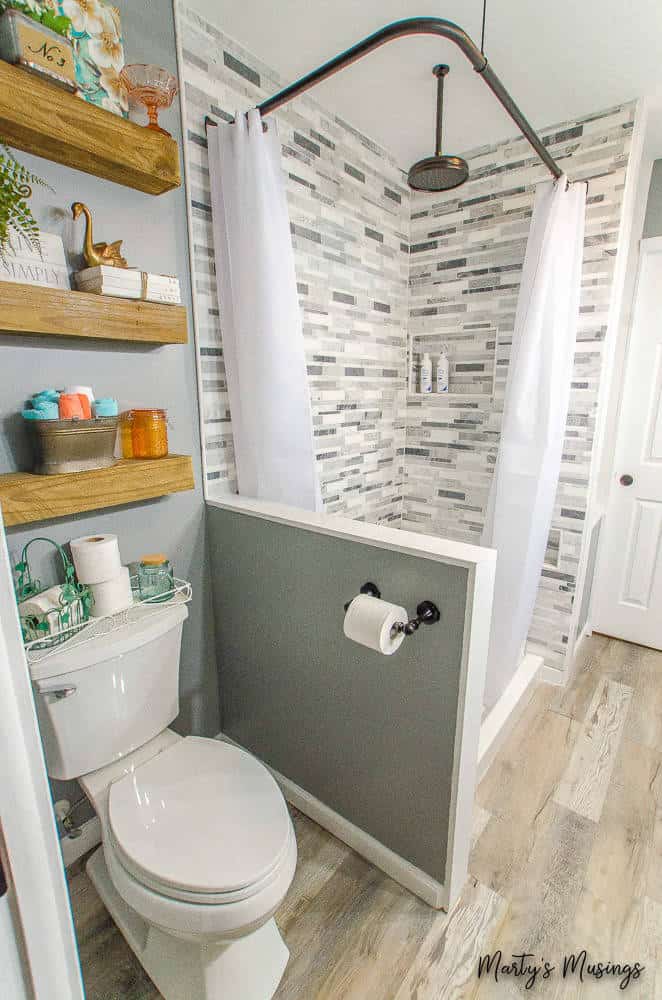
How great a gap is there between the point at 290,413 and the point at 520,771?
1534mm

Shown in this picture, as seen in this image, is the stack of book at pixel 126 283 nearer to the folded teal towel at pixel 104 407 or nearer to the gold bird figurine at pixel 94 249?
the gold bird figurine at pixel 94 249

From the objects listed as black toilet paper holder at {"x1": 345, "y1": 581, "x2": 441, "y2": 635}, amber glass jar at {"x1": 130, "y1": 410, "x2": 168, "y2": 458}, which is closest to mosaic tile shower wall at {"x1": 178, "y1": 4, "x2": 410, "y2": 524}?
amber glass jar at {"x1": 130, "y1": 410, "x2": 168, "y2": 458}

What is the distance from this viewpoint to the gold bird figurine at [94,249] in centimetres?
113

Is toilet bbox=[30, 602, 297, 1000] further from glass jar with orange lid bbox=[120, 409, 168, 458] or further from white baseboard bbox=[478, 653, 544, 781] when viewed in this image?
white baseboard bbox=[478, 653, 544, 781]

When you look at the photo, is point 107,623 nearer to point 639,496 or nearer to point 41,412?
point 41,412

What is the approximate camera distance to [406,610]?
1.16 metres

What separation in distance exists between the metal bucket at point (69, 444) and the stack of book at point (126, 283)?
1.01 feet

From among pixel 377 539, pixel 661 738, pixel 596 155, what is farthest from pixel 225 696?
pixel 596 155

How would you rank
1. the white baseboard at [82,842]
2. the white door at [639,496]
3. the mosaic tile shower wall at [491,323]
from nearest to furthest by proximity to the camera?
the white baseboard at [82,842]
the mosaic tile shower wall at [491,323]
the white door at [639,496]

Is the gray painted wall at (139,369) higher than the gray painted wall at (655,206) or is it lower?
lower

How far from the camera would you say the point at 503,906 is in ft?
4.21

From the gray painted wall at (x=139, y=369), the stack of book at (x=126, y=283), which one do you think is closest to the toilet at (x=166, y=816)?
the gray painted wall at (x=139, y=369)

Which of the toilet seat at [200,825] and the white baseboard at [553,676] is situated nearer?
the toilet seat at [200,825]

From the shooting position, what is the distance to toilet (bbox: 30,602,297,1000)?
953mm
